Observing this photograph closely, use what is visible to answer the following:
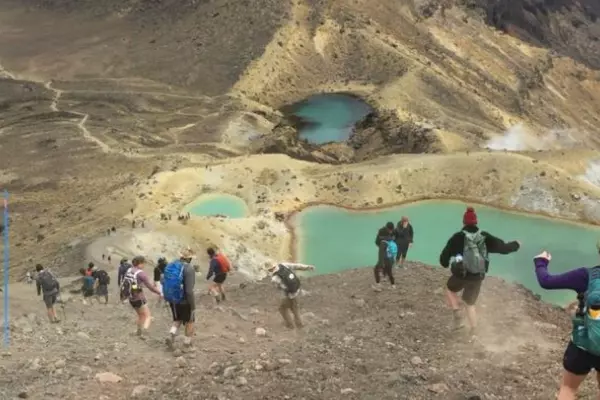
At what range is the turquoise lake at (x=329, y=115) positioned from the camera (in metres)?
68.1

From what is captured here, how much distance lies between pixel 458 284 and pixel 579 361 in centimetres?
498

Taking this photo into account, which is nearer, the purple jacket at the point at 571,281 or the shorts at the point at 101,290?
the purple jacket at the point at 571,281

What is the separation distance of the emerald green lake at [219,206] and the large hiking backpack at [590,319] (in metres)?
29.3

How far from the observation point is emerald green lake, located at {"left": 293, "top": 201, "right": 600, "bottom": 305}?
102 ft

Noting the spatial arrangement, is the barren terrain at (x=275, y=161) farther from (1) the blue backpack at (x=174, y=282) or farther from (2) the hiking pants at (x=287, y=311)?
(1) the blue backpack at (x=174, y=282)

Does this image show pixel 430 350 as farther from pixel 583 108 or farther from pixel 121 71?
pixel 583 108

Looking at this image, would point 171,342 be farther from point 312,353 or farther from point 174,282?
point 312,353

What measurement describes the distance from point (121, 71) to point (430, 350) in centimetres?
7428

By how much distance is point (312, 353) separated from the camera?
42.5 feet

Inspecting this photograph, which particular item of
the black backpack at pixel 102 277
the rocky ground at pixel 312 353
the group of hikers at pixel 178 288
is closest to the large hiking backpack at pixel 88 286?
the black backpack at pixel 102 277

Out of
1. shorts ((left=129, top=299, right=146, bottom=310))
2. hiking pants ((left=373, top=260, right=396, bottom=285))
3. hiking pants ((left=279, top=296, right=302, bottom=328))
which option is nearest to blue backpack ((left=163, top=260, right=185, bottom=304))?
shorts ((left=129, top=299, right=146, bottom=310))

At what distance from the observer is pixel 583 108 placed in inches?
3750

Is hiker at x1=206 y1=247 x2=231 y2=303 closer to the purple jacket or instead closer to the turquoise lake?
the purple jacket

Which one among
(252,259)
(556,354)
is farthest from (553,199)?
(556,354)
